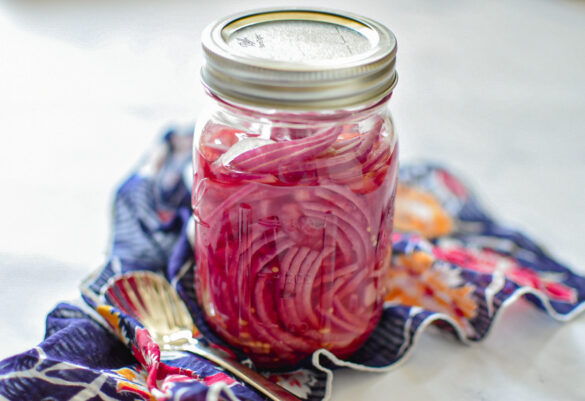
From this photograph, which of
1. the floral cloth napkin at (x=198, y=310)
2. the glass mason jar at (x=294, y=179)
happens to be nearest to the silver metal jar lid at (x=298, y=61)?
the glass mason jar at (x=294, y=179)

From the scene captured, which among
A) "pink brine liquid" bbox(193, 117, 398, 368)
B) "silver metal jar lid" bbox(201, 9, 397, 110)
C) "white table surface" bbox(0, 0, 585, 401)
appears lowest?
"white table surface" bbox(0, 0, 585, 401)

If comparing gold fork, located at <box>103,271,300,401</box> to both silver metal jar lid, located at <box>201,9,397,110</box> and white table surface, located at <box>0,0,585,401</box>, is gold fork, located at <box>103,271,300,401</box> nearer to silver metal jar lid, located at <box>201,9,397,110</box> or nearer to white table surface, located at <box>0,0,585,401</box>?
white table surface, located at <box>0,0,585,401</box>

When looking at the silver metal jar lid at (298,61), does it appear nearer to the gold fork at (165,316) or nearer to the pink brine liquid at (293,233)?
the pink brine liquid at (293,233)

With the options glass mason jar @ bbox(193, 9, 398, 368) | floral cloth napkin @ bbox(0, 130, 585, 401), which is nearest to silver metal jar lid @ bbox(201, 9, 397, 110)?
glass mason jar @ bbox(193, 9, 398, 368)

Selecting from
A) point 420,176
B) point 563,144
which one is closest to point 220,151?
point 420,176

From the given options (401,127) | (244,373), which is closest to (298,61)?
(244,373)

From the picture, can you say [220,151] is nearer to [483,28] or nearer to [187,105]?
[187,105]
